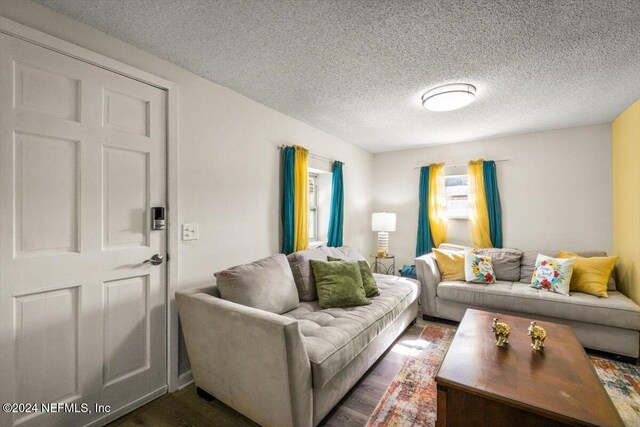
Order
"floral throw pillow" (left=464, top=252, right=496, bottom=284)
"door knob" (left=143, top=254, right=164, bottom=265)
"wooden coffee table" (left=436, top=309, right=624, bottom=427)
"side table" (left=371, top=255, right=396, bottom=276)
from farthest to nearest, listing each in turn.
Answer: "side table" (left=371, top=255, right=396, bottom=276) → "floral throw pillow" (left=464, top=252, right=496, bottom=284) → "door knob" (left=143, top=254, right=164, bottom=265) → "wooden coffee table" (left=436, top=309, right=624, bottom=427)

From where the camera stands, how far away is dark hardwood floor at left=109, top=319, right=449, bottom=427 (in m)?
1.70

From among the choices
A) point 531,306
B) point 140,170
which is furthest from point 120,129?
point 531,306

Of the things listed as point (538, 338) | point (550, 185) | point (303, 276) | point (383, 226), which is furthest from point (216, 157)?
point (550, 185)

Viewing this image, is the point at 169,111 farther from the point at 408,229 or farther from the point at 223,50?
the point at 408,229

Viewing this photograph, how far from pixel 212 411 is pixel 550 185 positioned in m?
4.37

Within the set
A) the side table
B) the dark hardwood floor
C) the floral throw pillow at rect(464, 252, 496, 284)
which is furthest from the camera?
the side table

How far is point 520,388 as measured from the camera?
1352 mm

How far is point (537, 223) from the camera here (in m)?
3.66

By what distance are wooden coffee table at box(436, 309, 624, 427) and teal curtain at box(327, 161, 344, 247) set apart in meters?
2.16

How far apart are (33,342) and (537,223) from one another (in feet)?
16.0

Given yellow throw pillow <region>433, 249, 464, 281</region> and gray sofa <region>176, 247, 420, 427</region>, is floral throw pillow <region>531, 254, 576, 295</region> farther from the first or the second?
gray sofa <region>176, 247, 420, 427</region>

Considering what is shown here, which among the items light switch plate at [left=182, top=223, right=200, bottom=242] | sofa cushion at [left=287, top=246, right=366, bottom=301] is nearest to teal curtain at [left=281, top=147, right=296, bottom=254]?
sofa cushion at [left=287, top=246, right=366, bottom=301]

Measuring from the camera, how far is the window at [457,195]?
410 cm

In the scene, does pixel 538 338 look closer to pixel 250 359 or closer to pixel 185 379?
pixel 250 359
